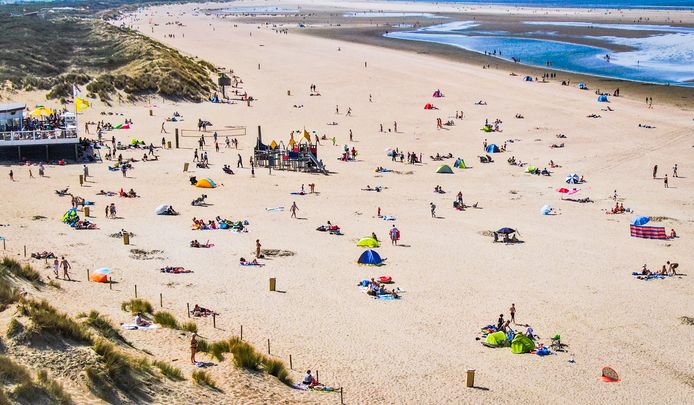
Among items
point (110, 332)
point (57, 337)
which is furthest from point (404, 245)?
point (57, 337)

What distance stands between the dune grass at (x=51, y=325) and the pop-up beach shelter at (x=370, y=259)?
11.7 meters

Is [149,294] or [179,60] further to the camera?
[179,60]

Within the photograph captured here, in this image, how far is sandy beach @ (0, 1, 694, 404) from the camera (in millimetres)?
19641

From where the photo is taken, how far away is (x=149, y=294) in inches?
920

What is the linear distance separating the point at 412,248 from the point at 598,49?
2728 inches

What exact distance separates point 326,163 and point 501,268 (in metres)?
17.7

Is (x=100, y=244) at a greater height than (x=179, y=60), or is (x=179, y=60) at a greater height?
(x=179, y=60)

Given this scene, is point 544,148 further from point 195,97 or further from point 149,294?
point 149,294

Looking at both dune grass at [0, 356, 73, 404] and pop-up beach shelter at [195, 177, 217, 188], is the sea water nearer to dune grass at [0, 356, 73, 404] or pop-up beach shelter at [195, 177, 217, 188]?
pop-up beach shelter at [195, 177, 217, 188]

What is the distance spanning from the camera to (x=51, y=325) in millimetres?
16312

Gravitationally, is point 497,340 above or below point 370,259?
below

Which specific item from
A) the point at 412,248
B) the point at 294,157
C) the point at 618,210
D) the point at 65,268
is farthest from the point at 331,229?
the point at 618,210

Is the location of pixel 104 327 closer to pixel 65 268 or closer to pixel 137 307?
pixel 137 307

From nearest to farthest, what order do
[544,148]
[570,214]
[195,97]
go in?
[570,214] < [544,148] < [195,97]
